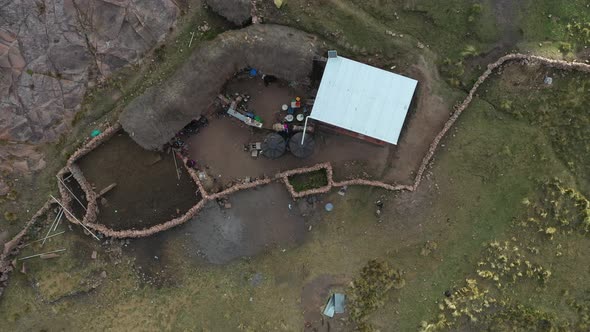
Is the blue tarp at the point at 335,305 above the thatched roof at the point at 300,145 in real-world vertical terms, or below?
below

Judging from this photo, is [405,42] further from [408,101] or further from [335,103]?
[335,103]

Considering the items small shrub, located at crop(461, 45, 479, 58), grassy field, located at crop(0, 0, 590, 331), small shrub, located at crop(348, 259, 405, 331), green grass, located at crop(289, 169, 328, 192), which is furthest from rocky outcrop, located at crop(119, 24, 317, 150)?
small shrub, located at crop(348, 259, 405, 331)

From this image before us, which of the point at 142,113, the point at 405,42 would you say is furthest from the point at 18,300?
Result: the point at 405,42

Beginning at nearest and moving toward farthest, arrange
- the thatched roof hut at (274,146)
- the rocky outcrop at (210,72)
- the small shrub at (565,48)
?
the rocky outcrop at (210,72), the thatched roof hut at (274,146), the small shrub at (565,48)

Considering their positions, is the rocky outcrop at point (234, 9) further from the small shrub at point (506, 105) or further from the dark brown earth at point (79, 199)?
the small shrub at point (506, 105)

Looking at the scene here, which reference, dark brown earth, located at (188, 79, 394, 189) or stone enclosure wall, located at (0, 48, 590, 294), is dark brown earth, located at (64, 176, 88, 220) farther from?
dark brown earth, located at (188, 79, 394, 189)

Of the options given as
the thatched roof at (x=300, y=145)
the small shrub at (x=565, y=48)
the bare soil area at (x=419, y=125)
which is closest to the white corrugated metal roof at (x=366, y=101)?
the thatched roof at (x=300, y=145)
